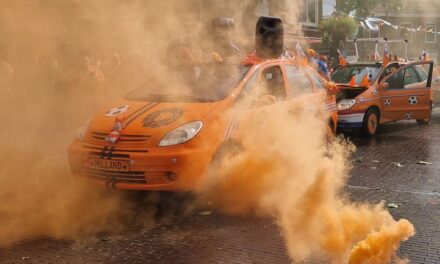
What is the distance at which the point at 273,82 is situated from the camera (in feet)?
20.5

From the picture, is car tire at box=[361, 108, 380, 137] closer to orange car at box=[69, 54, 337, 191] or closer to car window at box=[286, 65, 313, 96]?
car window at box=[286, 65, 313, 96]

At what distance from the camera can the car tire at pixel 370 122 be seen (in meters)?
9.64

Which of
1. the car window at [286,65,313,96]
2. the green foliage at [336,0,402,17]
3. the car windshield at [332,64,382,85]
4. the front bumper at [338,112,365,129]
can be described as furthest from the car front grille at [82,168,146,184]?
the green foliage at [336,0,402,17]

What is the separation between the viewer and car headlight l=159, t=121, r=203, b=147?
4.82 meters

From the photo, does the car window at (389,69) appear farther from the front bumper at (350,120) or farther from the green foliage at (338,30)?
the green foliage at (338,30)

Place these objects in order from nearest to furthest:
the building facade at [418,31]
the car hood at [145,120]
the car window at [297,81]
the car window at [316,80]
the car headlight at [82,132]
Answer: the car hood at [145,120] < the car headlight at [82,132] < the car window at [297,81] < the car window at [316,80] < the building facade at [418,31]

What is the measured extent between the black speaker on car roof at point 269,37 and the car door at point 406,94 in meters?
4.15

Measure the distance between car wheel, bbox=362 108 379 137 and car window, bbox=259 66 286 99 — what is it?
3.90 metres

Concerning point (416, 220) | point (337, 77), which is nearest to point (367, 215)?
point (416, 220)

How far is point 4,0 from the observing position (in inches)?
203

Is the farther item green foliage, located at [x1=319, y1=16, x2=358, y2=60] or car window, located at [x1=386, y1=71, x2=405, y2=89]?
green foliage, located at [x1=319, y1=16, x2=358, y2=60]

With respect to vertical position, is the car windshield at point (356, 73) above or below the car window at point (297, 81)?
below

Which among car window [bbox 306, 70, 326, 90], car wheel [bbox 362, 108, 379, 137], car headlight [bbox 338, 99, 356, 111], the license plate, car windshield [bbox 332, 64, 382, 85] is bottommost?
car wheel [bbox 362, 108, 379, 137]

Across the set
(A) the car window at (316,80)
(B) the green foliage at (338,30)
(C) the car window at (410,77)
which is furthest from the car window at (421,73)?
(B) the green foliage at (338,30)
